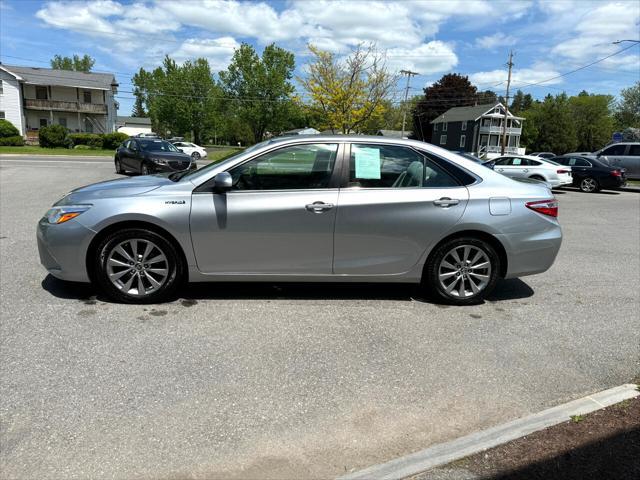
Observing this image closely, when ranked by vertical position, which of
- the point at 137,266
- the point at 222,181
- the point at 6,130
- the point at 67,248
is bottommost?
the point at 137,266

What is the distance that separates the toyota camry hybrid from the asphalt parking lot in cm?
34

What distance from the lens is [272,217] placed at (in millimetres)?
4500

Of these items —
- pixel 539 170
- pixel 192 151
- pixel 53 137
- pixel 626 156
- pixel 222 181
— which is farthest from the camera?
pixel 53 137

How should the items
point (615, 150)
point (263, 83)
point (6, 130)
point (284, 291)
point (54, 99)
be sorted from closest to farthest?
point (284, 291) → point (615, 150) → point (6, 130) → point (54, 99) → point (263, 83)

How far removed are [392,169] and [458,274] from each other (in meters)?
1.24

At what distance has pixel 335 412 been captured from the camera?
3010mm

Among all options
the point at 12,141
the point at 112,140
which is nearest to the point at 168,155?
A: the point at 112,140

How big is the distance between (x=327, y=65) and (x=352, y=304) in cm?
2460

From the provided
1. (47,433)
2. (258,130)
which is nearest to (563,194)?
(47,433)

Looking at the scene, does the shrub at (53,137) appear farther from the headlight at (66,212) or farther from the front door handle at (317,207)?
the front door handle at (317,207)

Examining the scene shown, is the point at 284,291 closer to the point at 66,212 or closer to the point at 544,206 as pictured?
the point at 66,212

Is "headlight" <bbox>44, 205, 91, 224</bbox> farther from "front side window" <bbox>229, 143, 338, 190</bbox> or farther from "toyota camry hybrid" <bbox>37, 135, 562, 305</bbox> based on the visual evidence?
"front side window" <bbox>229, 143, 338, 190</bbox>

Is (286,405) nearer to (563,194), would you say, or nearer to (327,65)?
(563,194)

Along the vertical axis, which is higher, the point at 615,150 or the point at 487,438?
the point at 615,150
